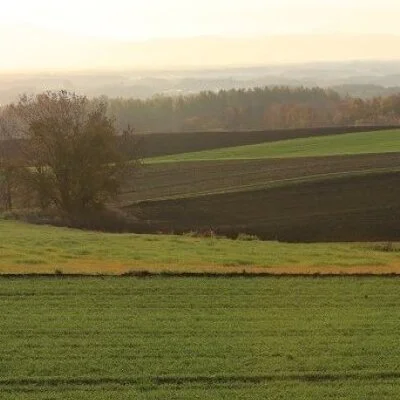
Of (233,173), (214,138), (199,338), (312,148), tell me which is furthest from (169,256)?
(214,138)

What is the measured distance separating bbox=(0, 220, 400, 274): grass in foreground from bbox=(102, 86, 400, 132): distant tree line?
63819 millimetres

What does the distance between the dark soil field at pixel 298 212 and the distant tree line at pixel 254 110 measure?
4932 cm

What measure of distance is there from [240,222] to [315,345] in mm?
24647

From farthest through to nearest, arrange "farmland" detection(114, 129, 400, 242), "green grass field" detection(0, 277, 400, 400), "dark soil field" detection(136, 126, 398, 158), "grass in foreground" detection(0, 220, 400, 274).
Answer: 1. "dark soil field" detection(136, 126, 398, 158)
2. "farmland" detection(114, 129, 400, 242)
3. "grass in foreground" detection(0, 220, 400, 274)
4. "green grass field" detection(0, 277, 400, 400)

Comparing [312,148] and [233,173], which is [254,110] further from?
[233,173]

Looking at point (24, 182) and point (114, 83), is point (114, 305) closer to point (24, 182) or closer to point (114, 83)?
point (24, 182)

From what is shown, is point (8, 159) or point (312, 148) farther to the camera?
point (312, 148)

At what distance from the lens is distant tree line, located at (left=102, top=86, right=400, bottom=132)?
9550 centimetres

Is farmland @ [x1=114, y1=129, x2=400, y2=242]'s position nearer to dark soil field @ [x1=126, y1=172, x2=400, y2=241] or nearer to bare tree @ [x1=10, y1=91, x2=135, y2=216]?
dark soil field @ [x1=126, y1=172, x2=400, y2=241]

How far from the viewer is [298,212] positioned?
3888 centimetres

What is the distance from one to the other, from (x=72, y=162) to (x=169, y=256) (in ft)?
65.0

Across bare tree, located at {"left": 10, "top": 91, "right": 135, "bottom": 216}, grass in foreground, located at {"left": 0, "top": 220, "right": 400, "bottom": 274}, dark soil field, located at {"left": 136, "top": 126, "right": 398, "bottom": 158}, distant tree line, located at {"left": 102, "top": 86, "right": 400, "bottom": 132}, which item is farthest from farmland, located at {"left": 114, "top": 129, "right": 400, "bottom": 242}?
distant tree line, located at {"left": 102, "top": 86, "right": 400, "bottom": 132}

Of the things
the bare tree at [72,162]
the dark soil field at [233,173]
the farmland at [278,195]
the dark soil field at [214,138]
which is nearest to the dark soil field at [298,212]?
the farmland at [278,195]

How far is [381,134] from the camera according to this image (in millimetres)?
67062
